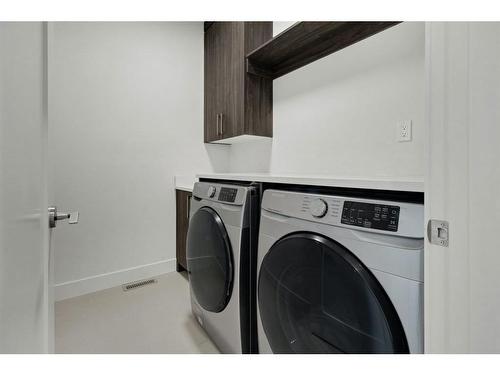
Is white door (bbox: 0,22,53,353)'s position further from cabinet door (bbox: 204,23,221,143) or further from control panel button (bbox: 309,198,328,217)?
cabinet door (bbox: 204,23,221,143)

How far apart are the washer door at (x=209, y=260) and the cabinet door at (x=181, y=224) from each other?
679 millimetres

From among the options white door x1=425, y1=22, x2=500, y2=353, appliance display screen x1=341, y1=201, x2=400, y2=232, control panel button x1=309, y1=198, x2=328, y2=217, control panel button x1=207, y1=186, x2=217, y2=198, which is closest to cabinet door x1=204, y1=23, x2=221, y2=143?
control panel button x1=207, y1=186, x2=217, y2=198

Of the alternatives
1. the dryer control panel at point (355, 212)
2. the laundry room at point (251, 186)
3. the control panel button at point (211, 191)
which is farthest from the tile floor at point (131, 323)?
the dryer control panel at point (355, 212)

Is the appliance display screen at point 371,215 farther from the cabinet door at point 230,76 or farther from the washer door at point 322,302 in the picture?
the cabinet door at point 230,76

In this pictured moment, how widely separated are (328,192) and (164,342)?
4.27ft

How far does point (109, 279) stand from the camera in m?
2.03

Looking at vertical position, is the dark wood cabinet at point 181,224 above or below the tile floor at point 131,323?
above

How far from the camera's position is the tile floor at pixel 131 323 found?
4.44ft

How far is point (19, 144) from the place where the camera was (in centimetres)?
36

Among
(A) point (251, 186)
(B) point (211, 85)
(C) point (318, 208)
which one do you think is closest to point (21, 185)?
(C) point (318, 208)

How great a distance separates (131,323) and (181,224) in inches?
33.9

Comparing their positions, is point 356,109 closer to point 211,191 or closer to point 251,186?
point 251,186

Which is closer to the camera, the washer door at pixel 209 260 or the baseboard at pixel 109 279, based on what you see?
the washer door at pixel 209 260
